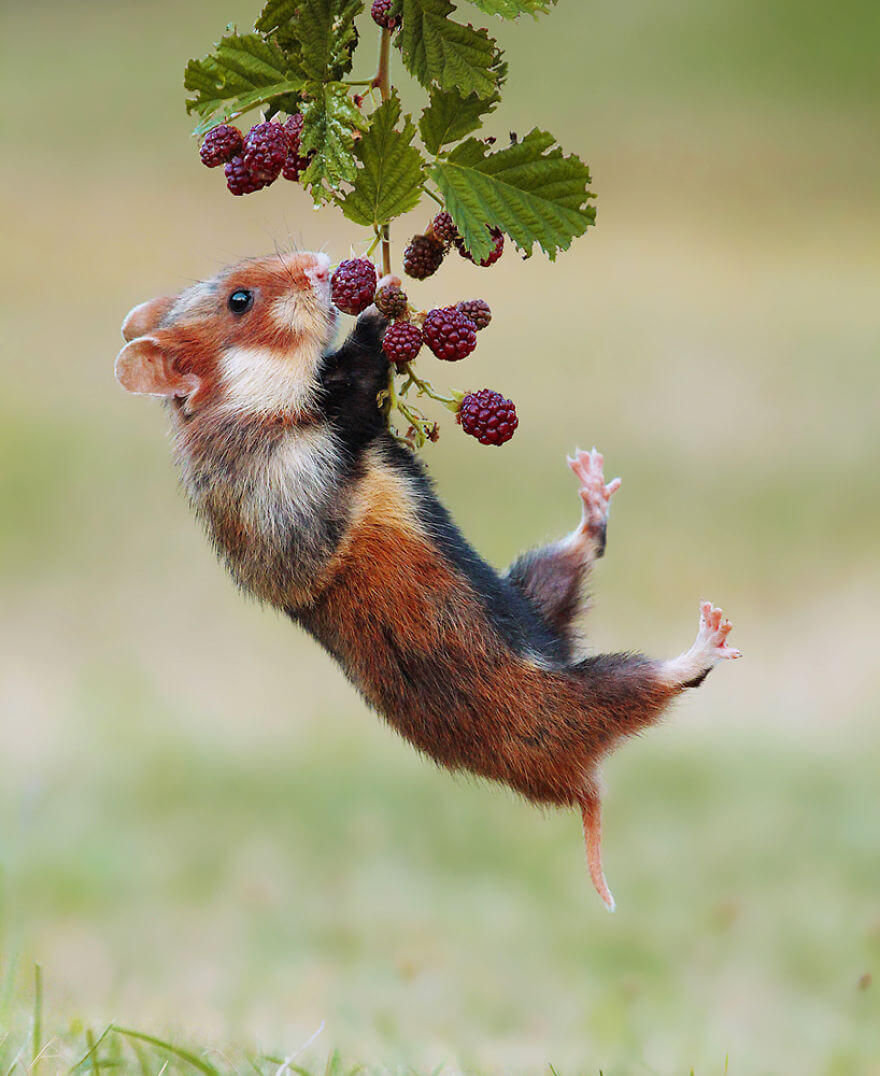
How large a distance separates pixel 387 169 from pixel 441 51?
214mm

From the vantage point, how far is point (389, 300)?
7.47 feet

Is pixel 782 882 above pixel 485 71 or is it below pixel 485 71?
above

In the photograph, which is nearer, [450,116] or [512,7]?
[512,7]

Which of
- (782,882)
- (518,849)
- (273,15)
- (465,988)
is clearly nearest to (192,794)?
(518,849)

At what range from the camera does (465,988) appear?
16.8 ft

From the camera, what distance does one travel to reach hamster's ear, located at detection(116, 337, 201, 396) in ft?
8.95

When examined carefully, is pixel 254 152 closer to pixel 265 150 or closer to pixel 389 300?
pixel 265 150

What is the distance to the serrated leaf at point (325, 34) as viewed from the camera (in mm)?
2146

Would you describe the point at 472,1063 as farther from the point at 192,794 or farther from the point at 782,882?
the point at 192,794

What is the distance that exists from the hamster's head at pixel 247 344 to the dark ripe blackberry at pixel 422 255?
432mm

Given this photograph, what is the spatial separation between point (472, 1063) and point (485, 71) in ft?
8.45

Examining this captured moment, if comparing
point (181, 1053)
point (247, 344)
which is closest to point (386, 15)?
point (247, 344)

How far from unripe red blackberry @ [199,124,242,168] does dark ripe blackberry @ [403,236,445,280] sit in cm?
35

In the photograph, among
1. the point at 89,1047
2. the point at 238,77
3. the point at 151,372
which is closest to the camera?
the point at 238,77
